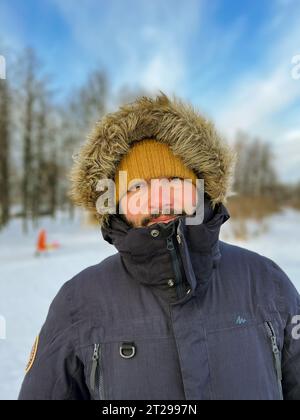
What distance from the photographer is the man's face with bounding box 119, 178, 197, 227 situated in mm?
1250

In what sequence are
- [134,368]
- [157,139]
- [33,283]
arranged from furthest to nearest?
[33,283], [157,139], [134,368]

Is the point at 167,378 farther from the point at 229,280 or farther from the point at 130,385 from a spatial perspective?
the point at 229,280

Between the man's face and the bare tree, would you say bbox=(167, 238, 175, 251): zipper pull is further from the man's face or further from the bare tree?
the bare tree

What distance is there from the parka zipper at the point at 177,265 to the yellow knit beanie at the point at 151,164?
27 centimetres

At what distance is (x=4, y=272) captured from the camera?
8.93 metres

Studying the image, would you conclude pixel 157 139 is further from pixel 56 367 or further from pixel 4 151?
pixel 4 151

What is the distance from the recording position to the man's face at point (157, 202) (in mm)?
1250

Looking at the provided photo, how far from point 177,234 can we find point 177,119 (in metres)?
0.46

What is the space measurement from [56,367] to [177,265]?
0.51 metres

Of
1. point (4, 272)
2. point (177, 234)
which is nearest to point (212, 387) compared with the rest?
point (177, 234)

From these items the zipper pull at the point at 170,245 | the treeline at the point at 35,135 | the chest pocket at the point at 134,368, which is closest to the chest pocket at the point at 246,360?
the chest pocket at the point at 134,368

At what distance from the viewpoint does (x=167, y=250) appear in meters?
1.16

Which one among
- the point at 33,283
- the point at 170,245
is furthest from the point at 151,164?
the point at 33,283

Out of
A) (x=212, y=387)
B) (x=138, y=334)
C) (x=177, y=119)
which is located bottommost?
(x=212, y=387)
